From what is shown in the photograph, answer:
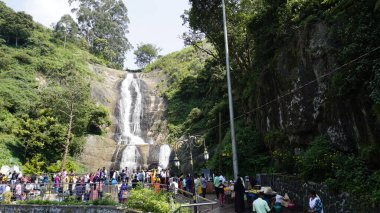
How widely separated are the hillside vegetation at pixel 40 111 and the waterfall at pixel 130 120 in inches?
140

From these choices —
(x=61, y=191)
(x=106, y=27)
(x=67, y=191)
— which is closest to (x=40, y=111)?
(x=61, y=191)

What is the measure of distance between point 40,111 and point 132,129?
41.8ft

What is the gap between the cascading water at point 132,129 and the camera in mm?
38906

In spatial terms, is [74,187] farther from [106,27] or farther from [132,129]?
[106,27]

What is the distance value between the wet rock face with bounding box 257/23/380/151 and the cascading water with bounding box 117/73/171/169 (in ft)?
65.6

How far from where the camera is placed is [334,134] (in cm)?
1465

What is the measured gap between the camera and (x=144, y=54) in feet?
312

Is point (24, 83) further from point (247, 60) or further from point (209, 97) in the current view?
point (247, 60)

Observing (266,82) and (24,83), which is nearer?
(266,82)

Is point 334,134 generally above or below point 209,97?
below

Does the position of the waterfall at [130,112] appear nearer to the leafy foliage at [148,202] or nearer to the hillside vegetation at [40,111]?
the hillside vegetation at [40,111]

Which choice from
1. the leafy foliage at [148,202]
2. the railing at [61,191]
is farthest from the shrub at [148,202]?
the railing at [61,191]

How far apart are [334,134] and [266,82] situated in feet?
27.1

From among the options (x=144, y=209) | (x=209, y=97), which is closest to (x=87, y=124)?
(x=209, y=97)
